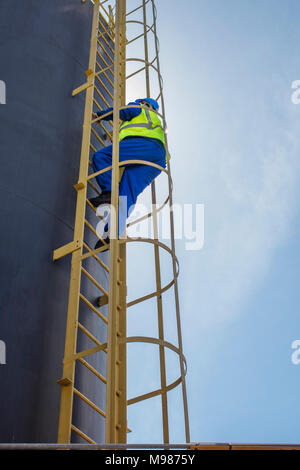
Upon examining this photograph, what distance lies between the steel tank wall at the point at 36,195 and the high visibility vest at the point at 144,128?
0.65m

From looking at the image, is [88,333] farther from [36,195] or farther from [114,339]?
[36,195]

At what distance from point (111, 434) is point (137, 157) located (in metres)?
3.80

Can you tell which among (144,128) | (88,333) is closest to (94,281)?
(88,333)

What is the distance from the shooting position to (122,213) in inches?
250

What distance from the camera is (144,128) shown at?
688 centimetres

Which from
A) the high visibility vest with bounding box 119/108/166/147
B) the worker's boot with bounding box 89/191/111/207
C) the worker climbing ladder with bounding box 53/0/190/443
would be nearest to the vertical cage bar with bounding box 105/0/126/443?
the worker climbing ladder with bounding box 53/0/190/443

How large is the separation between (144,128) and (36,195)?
1863 millimetres

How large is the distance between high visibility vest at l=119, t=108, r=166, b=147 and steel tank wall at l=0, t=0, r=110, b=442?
654 millimetres

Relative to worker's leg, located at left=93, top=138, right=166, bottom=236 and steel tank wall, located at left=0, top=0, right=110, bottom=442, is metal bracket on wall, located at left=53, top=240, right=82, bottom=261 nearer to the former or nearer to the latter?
steel tank wall, located at left=0, top=0, right=110, bottom=442

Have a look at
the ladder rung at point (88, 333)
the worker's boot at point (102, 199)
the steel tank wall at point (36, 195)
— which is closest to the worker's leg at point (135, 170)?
the worker's boot at point (102, 199)

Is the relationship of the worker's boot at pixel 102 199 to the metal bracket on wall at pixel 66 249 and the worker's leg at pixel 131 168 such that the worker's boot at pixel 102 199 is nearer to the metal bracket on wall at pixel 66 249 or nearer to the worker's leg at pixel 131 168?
the worker's leg at pixel 131 168

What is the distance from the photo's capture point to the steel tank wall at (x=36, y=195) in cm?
470
